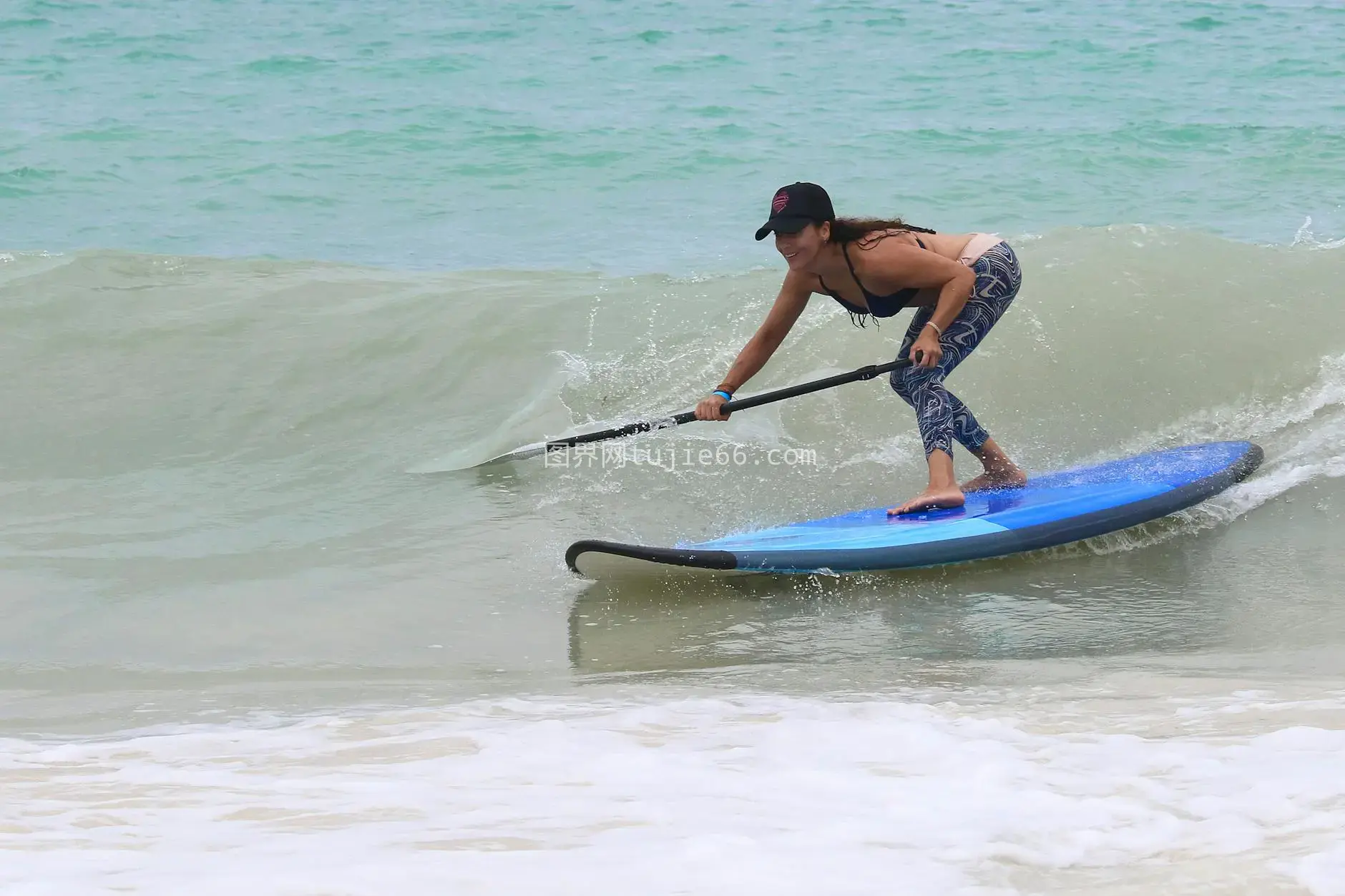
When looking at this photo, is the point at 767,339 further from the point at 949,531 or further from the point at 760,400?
the point at 949,531

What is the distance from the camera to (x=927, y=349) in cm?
470

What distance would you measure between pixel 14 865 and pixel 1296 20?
19.7m

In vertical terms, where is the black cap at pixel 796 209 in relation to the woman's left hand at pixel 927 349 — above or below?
above

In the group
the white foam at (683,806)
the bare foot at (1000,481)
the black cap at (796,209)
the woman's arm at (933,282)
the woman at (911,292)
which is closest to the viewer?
the white foam at (683,806)

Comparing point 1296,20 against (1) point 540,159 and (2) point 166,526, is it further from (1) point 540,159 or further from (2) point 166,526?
(2) point 166,526

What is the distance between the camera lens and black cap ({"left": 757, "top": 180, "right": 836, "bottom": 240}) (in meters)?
4.40

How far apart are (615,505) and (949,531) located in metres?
1.48

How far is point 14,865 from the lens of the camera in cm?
221

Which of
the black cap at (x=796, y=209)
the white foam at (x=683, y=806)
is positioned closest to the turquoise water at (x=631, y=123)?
the black cap at (x=796, y=209)

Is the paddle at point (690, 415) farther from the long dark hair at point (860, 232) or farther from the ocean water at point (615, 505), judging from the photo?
the long dark hair at point (860, 232)

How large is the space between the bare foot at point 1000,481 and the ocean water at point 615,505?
1.49 feet

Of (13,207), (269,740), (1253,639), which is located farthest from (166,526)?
(13,207)

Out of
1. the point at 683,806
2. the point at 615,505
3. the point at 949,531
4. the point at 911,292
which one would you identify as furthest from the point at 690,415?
the point at 683,806

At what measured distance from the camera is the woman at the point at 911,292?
4516 mm
